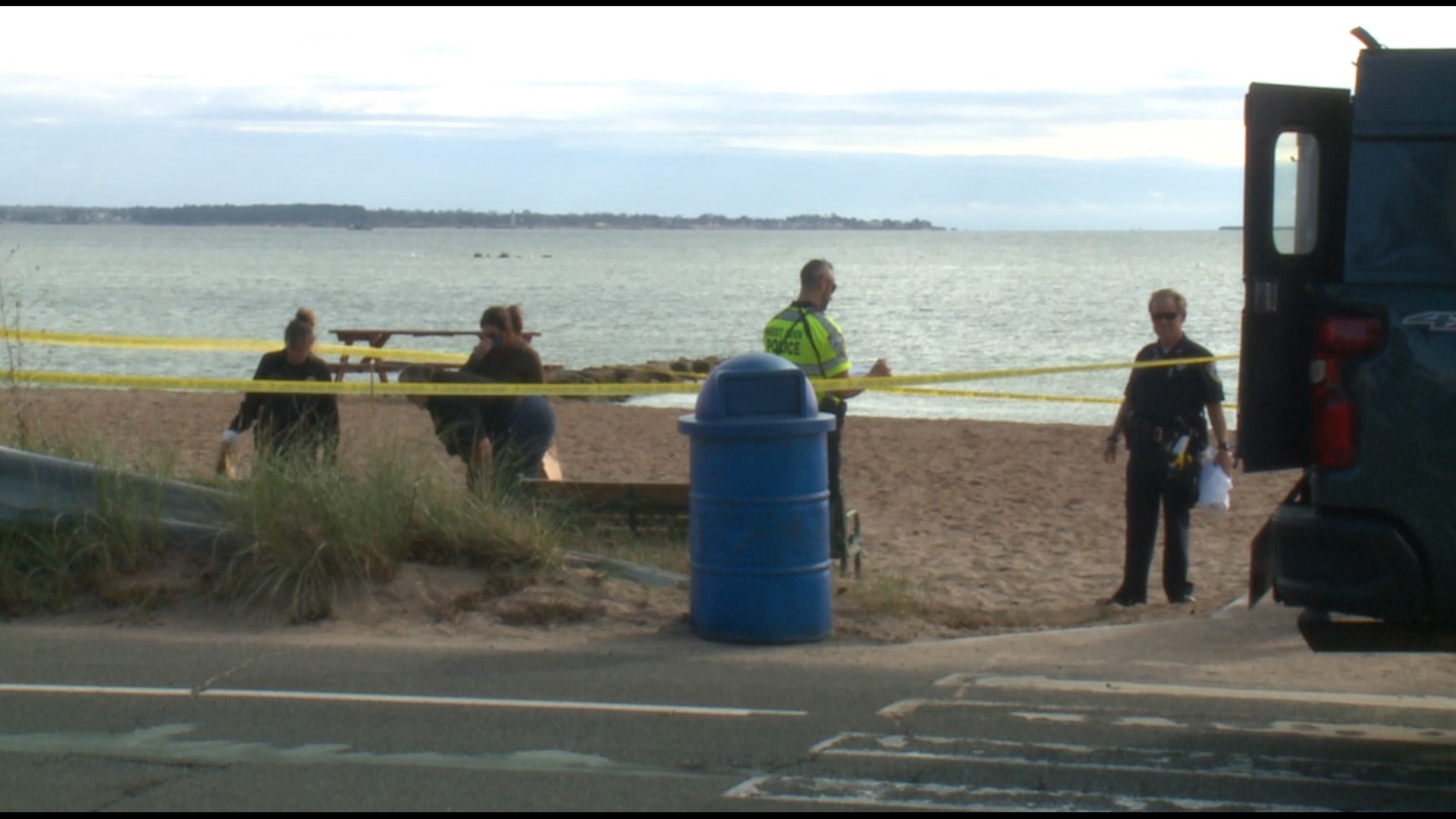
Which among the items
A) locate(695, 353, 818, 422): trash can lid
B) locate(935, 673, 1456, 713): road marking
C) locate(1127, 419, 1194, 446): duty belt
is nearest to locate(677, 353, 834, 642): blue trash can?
locate(695, 353, 818, 422): trash can lid

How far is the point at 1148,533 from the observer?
9344 millimetres

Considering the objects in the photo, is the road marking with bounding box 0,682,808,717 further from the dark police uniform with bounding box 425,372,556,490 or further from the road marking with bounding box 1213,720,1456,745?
the dark police uniform with bounding box 425,372,556,490

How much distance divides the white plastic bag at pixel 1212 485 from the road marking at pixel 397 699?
3474 millimetres

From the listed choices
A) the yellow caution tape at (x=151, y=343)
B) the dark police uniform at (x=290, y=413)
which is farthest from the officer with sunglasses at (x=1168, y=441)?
the yellow caution tape at (x=151, y=343)

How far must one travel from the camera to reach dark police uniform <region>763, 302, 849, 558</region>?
9070 mm

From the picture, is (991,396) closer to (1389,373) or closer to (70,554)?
(70,554)

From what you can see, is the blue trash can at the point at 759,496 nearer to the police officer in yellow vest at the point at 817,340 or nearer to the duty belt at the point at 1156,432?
the police officer in yellow vest at the point at 817,340

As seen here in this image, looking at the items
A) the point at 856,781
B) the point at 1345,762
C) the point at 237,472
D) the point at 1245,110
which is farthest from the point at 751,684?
the point at 237,472

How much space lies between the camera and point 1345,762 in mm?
5832

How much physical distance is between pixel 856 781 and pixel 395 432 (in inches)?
183

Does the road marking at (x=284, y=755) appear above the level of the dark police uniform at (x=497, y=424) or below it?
below

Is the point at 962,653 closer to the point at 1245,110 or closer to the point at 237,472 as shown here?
the point at 1245,110

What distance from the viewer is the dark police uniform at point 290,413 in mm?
9664

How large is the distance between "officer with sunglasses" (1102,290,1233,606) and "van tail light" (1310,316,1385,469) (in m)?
3.47
